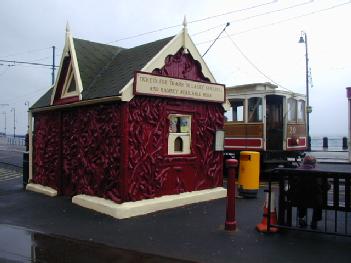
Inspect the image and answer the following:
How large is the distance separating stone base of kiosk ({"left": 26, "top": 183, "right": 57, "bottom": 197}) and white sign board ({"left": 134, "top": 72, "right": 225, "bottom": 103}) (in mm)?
4185

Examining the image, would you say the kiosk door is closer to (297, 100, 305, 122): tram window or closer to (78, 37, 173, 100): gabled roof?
(297, 100, 305, 122): tram window

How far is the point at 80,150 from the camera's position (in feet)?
36.4

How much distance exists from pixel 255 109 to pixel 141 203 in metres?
7.88

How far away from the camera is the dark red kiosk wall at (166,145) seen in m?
9.83

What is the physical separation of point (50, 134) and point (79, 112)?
191cm

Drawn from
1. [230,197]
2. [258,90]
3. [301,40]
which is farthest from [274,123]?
[301,40]

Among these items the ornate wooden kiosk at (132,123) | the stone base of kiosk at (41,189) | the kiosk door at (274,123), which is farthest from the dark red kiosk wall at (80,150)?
the kiosk door at (274,123)

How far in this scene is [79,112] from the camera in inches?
441

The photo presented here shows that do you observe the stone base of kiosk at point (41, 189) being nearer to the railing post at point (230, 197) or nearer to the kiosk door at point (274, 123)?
the railing post at point (230, 197)

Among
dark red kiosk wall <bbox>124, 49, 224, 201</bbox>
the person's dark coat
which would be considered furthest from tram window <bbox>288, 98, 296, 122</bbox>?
the person's dark coat

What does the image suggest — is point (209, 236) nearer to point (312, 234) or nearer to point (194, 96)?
point (312, 234)

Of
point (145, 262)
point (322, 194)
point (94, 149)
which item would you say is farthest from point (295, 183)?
point (94, 149)

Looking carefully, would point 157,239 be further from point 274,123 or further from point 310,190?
point 274,123

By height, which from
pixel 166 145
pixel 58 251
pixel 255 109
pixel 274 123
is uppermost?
pixel 255 109
